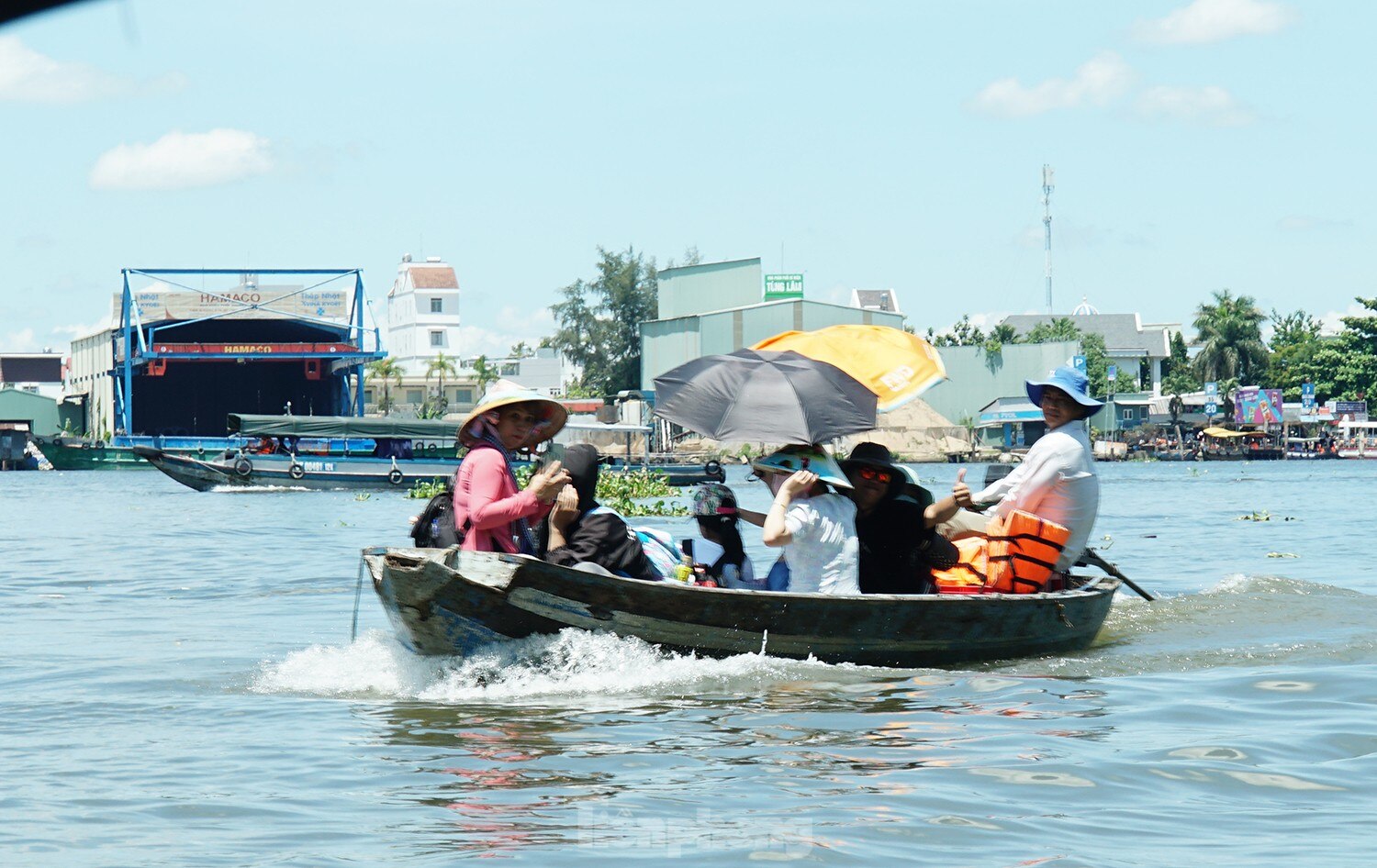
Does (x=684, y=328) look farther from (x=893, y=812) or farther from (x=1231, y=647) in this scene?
(x=893, y=812)

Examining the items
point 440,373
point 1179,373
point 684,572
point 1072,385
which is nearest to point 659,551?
point 684,572

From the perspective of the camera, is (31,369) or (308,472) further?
(31,369)

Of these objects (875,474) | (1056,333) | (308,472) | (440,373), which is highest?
(1056,333)

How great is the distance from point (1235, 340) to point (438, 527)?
76.7 meters

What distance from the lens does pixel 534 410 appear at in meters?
7.63

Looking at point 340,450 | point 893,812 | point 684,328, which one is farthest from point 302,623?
point 684,328

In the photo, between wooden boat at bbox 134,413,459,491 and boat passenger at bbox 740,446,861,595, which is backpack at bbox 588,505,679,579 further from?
wooden boat at bbox 134,413,459,491

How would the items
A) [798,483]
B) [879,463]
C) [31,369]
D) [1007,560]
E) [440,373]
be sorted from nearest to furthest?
[798,483], [879,463], [1007,560], [440,373], [31,369]

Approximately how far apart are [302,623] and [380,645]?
3610 millimetres

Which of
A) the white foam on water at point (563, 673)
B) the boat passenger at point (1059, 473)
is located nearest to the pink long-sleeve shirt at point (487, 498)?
the white foam on water at point (563, 673)

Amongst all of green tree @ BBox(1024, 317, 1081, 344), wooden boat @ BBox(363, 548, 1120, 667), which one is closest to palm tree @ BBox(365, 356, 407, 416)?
green tree @ BBox(1024, 317, 1081, 344)

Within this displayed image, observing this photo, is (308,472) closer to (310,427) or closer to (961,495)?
(310,427)

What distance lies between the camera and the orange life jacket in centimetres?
929

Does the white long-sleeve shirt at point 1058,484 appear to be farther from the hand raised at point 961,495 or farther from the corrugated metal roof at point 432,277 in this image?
the corrugated metal roof at point 432,277
